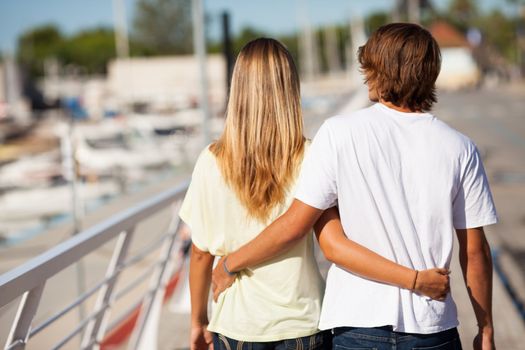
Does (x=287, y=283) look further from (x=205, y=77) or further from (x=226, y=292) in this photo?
(x=205, y=77)

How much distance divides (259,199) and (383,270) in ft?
1.45

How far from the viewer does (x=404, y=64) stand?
2043mm

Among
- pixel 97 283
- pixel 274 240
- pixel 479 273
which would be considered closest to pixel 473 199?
pixel 479 273

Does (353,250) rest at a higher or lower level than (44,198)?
higher

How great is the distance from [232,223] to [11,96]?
79784 millimetres

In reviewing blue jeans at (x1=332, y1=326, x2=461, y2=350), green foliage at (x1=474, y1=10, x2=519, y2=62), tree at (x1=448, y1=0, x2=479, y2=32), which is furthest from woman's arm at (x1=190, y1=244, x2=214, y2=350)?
tree at (x1=448, y1=0, x2=479, y2=32)

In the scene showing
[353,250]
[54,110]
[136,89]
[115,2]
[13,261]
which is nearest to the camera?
[353,250]

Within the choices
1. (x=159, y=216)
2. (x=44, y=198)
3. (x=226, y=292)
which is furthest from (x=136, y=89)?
(x=226, y=292)

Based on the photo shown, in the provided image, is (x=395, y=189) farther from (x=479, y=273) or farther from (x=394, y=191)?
(x=479, y=273)

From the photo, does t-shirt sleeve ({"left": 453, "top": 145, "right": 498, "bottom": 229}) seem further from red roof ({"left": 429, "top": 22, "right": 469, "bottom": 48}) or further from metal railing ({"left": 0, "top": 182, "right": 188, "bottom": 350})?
red roof ({"left": 429, "top": 22, "right": 469, "bottom": 48})

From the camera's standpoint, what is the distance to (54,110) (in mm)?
87625

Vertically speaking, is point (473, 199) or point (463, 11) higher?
point (463, 11)

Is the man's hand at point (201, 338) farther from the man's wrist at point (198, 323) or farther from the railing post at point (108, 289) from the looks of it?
the railing post at point (108, 289)

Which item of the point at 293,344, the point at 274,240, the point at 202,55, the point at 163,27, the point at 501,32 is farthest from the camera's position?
the point at 163,27
